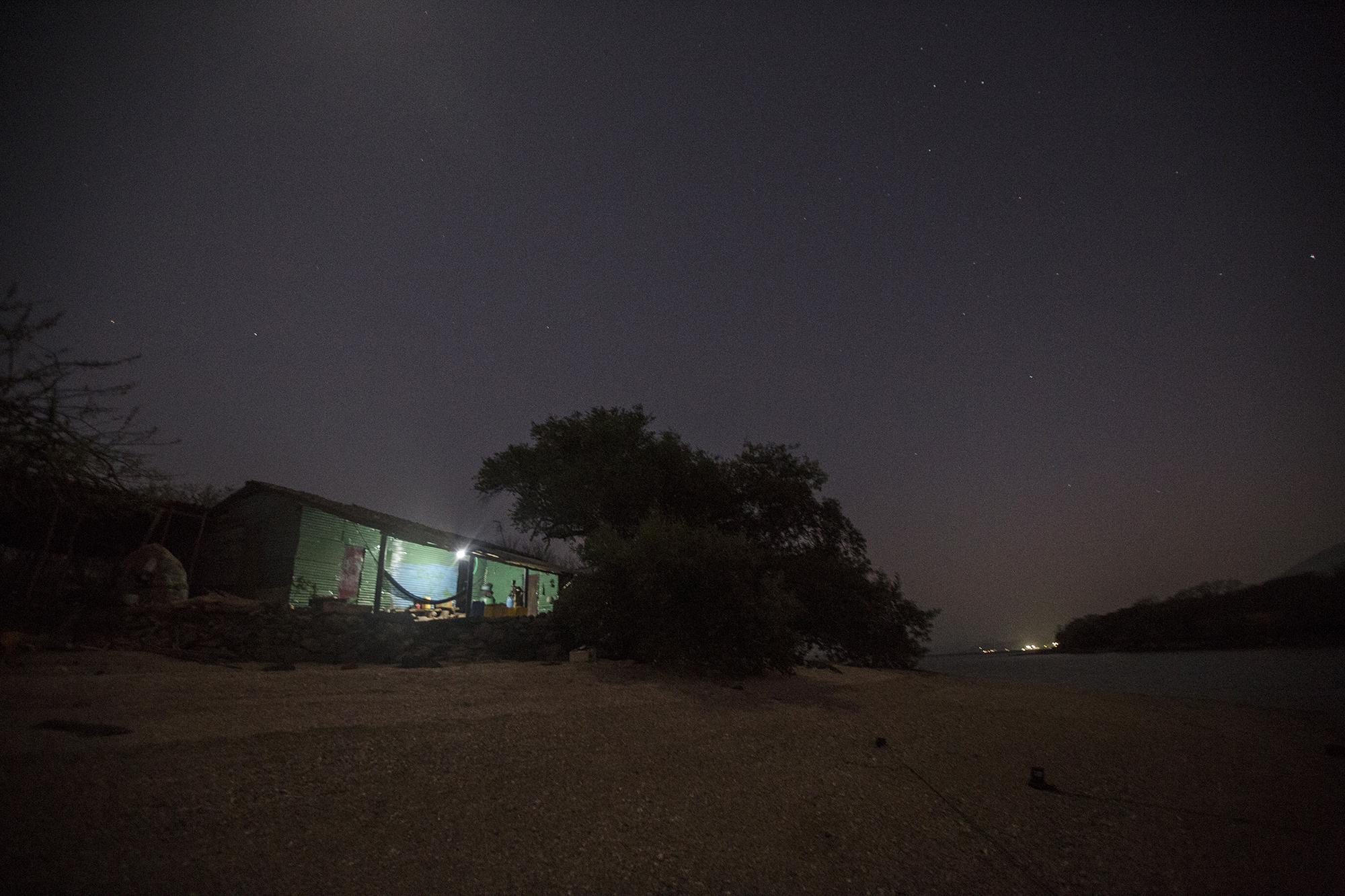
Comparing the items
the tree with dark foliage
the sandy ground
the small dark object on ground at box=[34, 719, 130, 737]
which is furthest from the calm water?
the small dark object on ground at box=[34, 719, 130, 737]

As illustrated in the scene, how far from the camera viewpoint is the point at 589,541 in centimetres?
1090

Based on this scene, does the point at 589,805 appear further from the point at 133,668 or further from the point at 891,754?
the point at 133,668

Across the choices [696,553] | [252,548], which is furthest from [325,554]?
[696,553]

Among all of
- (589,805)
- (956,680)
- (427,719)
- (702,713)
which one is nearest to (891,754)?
(702,713)

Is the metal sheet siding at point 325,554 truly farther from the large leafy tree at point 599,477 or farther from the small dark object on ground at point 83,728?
the small dark object on ground at point 83,728

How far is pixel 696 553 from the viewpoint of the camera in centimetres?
1041

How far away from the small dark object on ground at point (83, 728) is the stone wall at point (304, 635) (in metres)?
5.32

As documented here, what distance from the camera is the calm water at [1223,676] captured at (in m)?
13.2

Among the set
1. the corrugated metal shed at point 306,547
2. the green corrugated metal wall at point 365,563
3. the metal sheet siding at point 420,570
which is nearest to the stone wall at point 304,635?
the corrugated metal shed at point 306,547

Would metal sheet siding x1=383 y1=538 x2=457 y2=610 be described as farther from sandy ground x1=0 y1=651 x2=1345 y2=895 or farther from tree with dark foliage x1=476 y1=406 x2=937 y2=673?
sandy ground x1=0 y1=651 x2=1345 y2=895

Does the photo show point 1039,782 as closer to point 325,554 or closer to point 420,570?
point 325,554

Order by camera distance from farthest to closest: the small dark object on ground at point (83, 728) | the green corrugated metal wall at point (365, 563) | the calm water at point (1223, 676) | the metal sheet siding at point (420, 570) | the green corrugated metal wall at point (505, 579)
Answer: the green corrugated metal wall at point (505, 579) → the metal sheet siding at point (420, 570) → the green corrugated metal wall at point (365, 563) → the calm water at point (1223, 676) → the small dark object on ground at point (83, 728)

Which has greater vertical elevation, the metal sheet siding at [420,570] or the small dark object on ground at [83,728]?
the metal sheet siding at [420,570]

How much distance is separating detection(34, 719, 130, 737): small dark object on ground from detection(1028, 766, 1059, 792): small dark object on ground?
8196 millimetres
